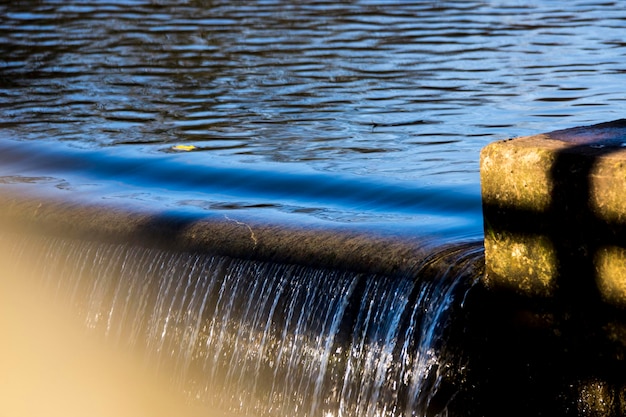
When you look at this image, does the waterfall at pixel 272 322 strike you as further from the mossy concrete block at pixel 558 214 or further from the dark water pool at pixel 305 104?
the dark water pool at pixel 305 104

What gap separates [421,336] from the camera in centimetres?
518

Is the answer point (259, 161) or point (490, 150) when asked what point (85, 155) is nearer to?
point (259, 161)

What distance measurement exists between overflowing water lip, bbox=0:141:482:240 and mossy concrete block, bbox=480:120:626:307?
140 cm

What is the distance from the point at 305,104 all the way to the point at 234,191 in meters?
2.58

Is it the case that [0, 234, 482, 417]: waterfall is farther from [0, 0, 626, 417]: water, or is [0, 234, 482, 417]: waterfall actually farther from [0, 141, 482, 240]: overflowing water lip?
[0, 141, 482, 240]: overflowing water lip

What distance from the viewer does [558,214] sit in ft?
14.5

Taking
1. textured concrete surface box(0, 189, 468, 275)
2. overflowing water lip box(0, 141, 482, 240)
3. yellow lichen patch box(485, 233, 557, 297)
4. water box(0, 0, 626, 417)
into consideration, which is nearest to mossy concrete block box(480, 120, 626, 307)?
yellow lichen patch box(485, 233, 557, 297)

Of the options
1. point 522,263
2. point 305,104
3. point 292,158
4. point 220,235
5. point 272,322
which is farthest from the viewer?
point 305,104

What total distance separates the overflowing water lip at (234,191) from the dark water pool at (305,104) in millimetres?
18

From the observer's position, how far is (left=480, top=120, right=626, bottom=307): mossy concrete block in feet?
14.0

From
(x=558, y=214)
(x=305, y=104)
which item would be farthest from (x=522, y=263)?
(x=305, y=104)

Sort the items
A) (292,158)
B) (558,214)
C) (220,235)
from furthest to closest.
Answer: (292,158) → (220,235) → (558,214)

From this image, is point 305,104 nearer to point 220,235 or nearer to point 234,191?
point 234,191

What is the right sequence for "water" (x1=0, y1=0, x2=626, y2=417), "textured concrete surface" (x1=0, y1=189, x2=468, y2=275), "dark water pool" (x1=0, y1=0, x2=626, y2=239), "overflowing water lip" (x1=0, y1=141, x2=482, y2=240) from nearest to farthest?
"water" (x1=0, y1=0, x2=626, y2=417) < "textured concrete surface" (x1=0, y1=189, x2=468, y2=275) < "overflowing water lip" (x1=0, y1=141, x2=482, y2=240) < "dark water pool" (x1=0, y1=0, x2=626, y2=239)
